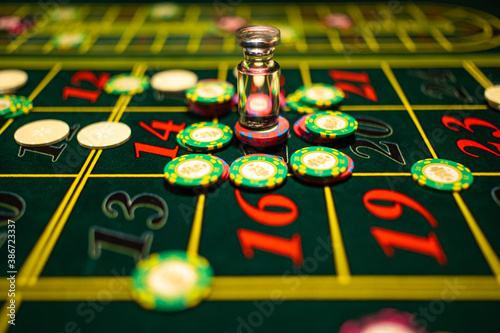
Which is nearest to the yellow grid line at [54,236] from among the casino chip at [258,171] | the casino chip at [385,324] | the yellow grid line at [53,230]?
the yellow grid line at [53,230]

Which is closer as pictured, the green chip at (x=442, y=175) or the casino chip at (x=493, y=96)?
the green chip at (x=442, y=175)

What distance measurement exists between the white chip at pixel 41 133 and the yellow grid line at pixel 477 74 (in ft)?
9.29

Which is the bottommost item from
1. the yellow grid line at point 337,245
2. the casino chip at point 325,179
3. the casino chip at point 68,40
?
the yellow grid line at point 337,245

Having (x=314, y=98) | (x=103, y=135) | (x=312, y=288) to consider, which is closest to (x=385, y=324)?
(x=312, y=288)

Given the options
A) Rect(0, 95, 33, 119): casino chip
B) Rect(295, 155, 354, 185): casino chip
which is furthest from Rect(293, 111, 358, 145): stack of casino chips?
Rect(0, 95, 33, 119): casino chip

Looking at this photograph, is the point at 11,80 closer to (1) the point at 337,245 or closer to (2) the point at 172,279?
(2) the point at 172,279

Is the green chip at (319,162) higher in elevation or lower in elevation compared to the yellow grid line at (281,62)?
lower

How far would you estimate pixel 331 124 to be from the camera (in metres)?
2.46

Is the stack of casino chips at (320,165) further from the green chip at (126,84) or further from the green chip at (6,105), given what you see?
the green chip at (6,105)

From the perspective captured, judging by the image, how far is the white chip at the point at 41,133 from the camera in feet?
8.03

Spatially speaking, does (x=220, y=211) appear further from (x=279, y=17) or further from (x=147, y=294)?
(x=279, y=17)

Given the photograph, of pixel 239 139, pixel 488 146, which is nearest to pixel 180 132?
pixel 239 139

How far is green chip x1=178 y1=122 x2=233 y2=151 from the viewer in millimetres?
2344

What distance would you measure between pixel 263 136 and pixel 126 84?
4.30 feet
